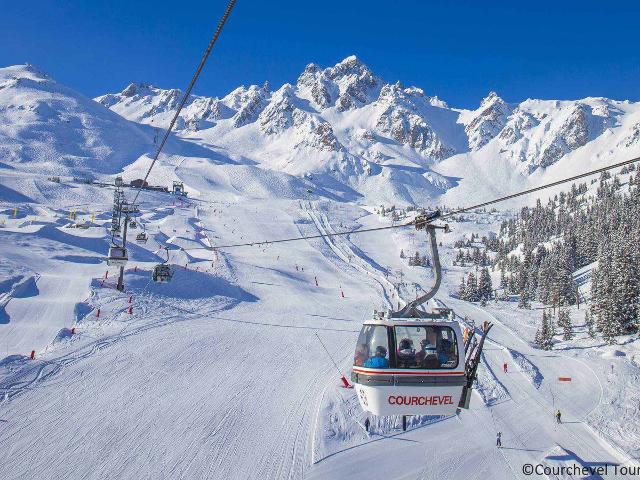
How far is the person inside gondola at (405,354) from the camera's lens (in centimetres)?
1098

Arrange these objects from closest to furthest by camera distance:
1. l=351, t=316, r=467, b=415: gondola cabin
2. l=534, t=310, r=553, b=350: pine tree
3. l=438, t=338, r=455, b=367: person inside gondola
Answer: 1. l=351, t=316, r=467, b=415: gondola cabin
2. l=438, t=338, r=455, b=367: person inside gondola
3. l=534, t=310, r=553, b=350: pine tree

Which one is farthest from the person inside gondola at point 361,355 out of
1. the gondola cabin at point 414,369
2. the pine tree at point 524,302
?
the pine tree at point 524,302

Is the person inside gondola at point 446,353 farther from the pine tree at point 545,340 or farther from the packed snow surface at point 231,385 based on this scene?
the pine tree at point 545,340

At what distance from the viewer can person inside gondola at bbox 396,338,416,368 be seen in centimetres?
1098

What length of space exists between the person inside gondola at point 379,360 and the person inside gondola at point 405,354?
12.3 inches

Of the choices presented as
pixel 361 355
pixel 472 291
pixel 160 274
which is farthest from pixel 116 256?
pixel 472 291

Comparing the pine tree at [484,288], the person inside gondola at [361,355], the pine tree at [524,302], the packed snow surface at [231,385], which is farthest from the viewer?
the pine tree at [484,288]

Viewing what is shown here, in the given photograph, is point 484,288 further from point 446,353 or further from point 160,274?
point 446,353

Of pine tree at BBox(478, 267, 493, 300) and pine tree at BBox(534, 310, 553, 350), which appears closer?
pine tree at BBox(534, 310, 553, 350)

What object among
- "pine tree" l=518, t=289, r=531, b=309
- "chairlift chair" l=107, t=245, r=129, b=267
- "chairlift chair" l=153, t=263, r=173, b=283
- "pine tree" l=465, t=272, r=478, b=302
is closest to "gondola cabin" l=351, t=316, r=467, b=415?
"chairlift chair" l=107, t=245, r=129, b=267

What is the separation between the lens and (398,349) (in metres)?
11.0

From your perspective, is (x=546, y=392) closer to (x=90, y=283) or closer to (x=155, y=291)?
(x=155, y=291)

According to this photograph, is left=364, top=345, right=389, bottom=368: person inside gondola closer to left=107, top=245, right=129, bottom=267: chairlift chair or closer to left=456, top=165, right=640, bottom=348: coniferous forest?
left=107, top=245, right=129, bottom=267: chairlift chair

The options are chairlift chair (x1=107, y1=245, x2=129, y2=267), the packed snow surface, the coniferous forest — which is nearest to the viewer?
the packed snow surface
